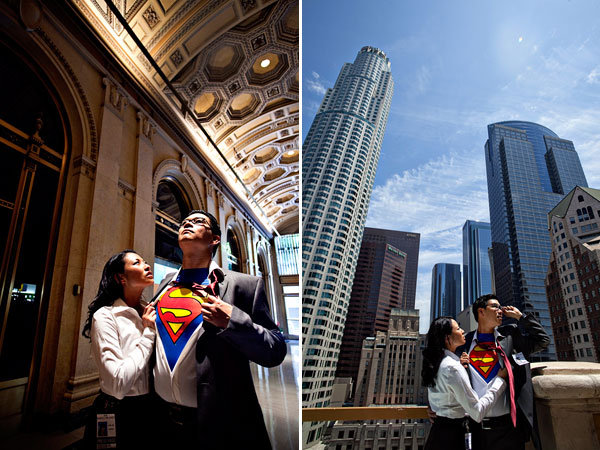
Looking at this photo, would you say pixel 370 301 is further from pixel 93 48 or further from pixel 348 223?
pixel 93 48

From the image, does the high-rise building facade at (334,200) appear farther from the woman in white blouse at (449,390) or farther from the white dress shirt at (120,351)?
the white dress shirt at (120,351)

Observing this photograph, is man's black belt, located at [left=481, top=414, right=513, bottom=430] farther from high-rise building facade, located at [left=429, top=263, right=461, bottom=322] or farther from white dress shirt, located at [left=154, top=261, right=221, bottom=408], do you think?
high-rise building facade, located at [left=429, top=263, right=461, bottom=322]

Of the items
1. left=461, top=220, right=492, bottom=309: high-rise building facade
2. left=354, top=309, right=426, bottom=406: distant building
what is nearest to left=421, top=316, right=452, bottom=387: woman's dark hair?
left=354, top=309, right=426, bottom=406: distant building

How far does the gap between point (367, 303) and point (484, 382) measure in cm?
386

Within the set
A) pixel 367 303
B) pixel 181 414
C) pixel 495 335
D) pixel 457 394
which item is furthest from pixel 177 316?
pixel 367 303

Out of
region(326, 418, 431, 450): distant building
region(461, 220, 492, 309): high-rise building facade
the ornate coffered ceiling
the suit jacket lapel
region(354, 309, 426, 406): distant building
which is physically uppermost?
the ornate coffered ceiling

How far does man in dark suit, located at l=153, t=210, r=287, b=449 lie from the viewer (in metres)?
0.88

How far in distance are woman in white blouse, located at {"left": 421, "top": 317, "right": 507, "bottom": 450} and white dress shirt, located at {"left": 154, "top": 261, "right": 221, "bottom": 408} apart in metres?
1.33

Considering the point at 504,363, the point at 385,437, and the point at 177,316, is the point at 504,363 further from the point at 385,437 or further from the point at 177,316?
the point at 385,437

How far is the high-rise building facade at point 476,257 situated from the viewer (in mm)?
6570

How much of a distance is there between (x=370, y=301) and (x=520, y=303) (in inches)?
109

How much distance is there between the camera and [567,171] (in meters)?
6.37

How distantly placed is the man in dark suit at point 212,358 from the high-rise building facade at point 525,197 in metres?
5.64

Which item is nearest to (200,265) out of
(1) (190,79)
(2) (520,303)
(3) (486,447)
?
(3) (486,447)
